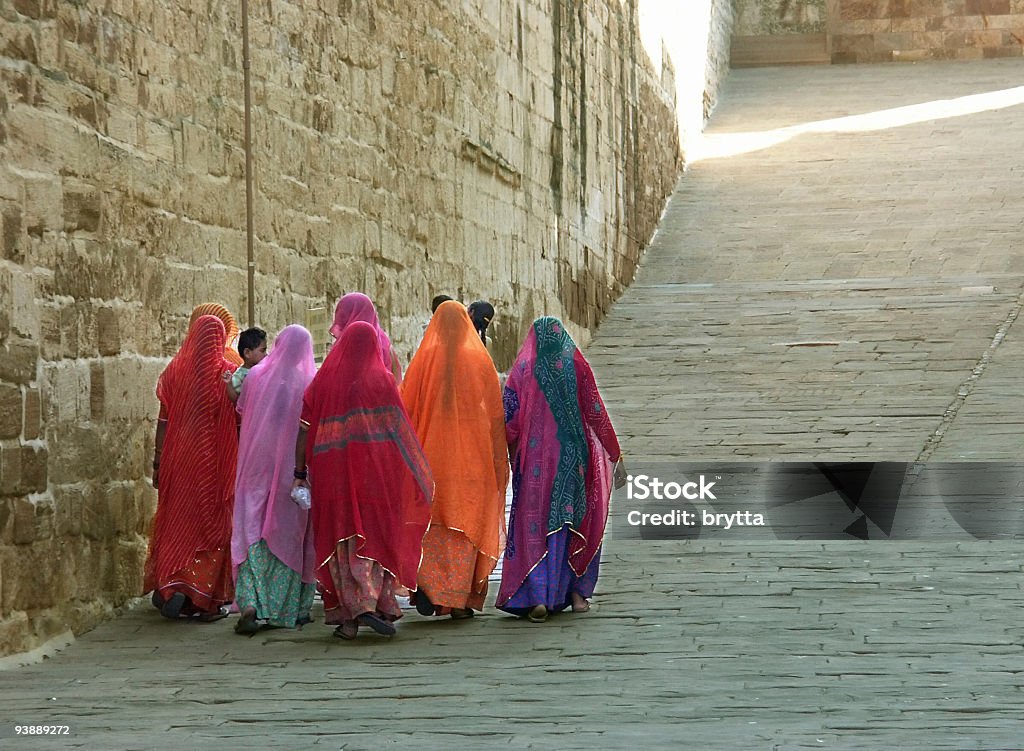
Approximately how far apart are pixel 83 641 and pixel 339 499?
1.00 meters

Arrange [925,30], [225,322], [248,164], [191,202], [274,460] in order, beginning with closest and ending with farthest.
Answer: [274,460]
[225,322]
[191,202]
[248,164]
[925,30]

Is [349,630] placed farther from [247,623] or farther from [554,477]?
[554,477]

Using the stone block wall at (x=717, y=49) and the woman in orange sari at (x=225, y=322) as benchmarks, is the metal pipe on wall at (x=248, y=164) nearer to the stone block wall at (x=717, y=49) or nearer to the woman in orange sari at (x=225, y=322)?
the woman in orange sari at (x=225, y=322)

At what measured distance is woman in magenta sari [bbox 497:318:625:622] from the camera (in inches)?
240

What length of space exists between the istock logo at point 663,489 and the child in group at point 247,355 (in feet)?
8.46

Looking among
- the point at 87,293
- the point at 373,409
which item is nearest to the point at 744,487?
the point at 373,409

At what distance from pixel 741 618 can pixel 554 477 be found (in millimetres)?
911

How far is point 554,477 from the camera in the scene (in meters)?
6.19

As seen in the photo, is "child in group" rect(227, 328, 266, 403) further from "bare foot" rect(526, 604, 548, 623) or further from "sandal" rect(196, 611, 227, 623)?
"bare foot" rect(526, 604, 548, 623)

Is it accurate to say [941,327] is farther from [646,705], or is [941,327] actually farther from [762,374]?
[646,705]

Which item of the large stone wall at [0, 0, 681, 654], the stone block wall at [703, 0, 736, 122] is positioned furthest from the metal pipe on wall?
the stone block wall at [703, 0, 736, 122]
